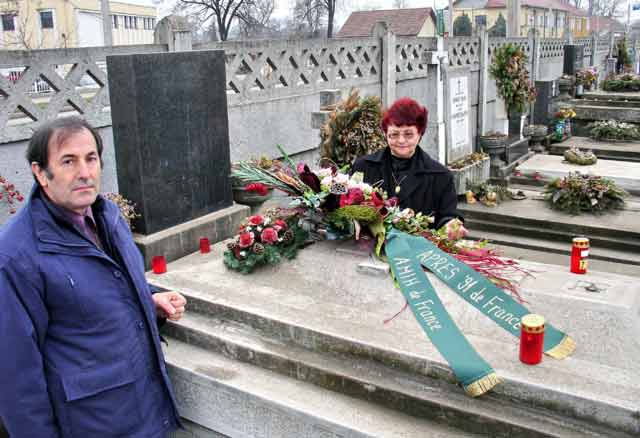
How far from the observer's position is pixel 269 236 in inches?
144

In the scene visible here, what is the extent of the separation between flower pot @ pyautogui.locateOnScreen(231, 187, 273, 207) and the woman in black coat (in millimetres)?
1464

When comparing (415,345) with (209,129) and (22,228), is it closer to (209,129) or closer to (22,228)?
(22,228)

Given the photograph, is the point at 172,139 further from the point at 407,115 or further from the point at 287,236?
the point at 407,115

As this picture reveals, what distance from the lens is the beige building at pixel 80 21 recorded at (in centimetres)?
3466

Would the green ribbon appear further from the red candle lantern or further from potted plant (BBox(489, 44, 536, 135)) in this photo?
potted plant (BBox(489, 44, 536, 135))

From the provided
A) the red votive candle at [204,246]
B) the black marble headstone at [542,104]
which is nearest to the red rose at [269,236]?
the red votive candle at [204,246]

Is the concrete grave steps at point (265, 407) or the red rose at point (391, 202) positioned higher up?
the red rose at point (391, 202)

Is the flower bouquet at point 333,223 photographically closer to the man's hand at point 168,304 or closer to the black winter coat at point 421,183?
the black winter coat at point 421,183

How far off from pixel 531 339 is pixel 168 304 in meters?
1.57

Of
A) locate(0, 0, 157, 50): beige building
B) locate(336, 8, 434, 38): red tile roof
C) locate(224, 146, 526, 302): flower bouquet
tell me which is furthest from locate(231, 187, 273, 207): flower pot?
locate(336, 8, 434, 38): red tile roof

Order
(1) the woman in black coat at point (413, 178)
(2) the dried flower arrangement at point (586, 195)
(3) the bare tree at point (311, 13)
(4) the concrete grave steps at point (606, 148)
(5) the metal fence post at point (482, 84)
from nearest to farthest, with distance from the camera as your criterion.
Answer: (1) the woman in black coat at point (413, 178) < (2) the dried flower arrangement at point (586, 195) < (4) the concrete grave steps at point (606, 148) < (5) the metal fence post at point (482, 84) < (3) the bare tree at point (311, 13)

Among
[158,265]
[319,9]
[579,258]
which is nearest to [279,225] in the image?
[158,265]

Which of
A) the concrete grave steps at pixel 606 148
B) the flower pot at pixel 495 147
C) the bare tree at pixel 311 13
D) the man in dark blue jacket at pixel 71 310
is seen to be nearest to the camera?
the man in dark blue jacket at pixel 71 310

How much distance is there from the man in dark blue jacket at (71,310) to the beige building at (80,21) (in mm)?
31297
